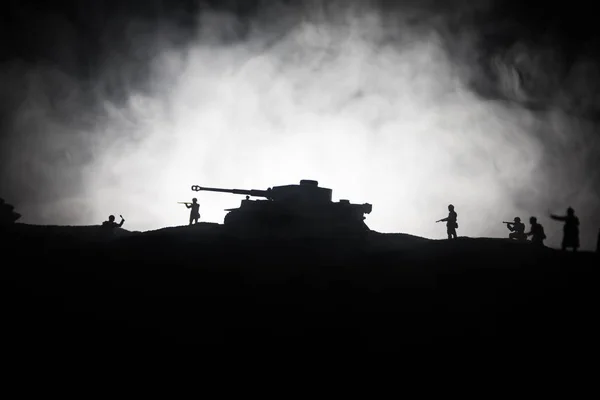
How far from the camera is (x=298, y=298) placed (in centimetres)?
1041

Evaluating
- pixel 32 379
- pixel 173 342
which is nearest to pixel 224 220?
pixel 173 342

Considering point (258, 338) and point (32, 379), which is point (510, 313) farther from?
point (32, 379)

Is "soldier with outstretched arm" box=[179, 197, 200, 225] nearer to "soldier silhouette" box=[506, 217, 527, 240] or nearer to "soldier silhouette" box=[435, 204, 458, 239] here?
"soldier silhouette" box=[435, 204, 458, 239]

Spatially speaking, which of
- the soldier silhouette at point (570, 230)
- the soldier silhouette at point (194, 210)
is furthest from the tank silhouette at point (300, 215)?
the soldier silhouette at point (570, 230)

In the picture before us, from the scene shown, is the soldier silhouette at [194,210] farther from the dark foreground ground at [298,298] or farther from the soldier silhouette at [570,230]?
the soldier silhouette at [570,230]

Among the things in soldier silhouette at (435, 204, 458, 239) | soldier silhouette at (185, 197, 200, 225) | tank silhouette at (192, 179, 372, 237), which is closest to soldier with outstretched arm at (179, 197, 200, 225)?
soldier silhouette at (185, 197, 200, 225)

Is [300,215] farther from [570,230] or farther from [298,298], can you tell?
[570,230]

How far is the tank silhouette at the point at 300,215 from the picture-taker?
15.5 meters

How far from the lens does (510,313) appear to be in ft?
29.6

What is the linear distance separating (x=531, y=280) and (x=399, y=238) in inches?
426

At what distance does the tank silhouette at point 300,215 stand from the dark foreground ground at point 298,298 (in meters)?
0.70

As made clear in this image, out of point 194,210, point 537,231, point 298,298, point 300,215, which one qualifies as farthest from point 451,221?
point 194,210

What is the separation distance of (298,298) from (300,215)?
557 cm

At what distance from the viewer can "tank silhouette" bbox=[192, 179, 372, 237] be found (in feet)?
50.7
